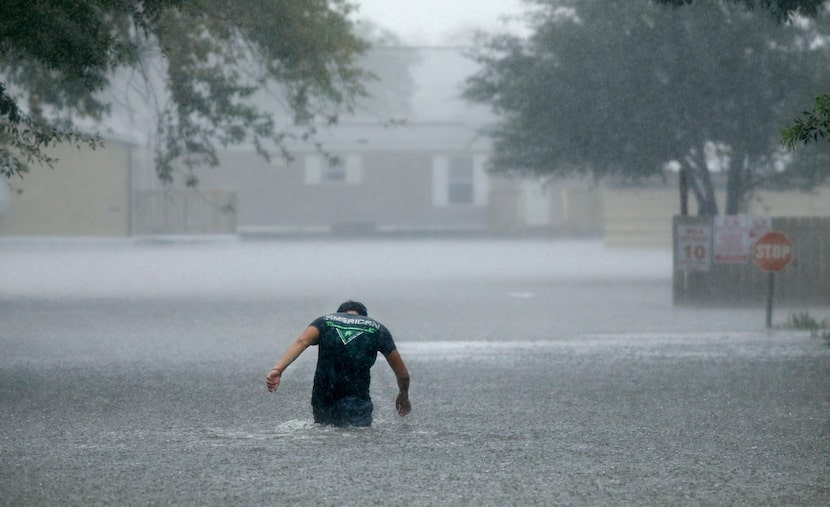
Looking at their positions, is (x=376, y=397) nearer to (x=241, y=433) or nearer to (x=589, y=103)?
(x=241, y=433)

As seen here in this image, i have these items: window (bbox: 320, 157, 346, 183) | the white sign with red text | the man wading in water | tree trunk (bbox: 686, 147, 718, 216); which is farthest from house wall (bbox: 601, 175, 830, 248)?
the man wading in water

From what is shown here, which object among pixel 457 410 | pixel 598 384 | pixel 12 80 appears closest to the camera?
pixel 457 410

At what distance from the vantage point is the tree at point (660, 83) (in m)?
22.6

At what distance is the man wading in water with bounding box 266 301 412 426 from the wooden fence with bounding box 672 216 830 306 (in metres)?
13.1

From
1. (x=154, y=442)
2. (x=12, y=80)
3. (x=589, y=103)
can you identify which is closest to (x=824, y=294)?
(x=589, y=103)

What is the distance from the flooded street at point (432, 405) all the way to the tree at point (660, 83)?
3051 millimetres

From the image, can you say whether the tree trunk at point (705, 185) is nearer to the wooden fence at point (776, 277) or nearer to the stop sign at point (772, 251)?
the wooden fence at point (776, 277)

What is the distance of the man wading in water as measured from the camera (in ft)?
30.1

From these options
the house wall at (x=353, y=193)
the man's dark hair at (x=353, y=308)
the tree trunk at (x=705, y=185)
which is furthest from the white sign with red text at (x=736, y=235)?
the house wall at (x=353, y=193)

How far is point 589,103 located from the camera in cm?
2352

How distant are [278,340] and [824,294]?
10822mm

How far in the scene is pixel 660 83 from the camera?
2312cm

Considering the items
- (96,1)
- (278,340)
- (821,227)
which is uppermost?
(96,1)

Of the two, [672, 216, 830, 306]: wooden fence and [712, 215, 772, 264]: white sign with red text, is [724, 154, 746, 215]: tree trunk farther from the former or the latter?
[712, 215, 772, 264]: white sign with red text
